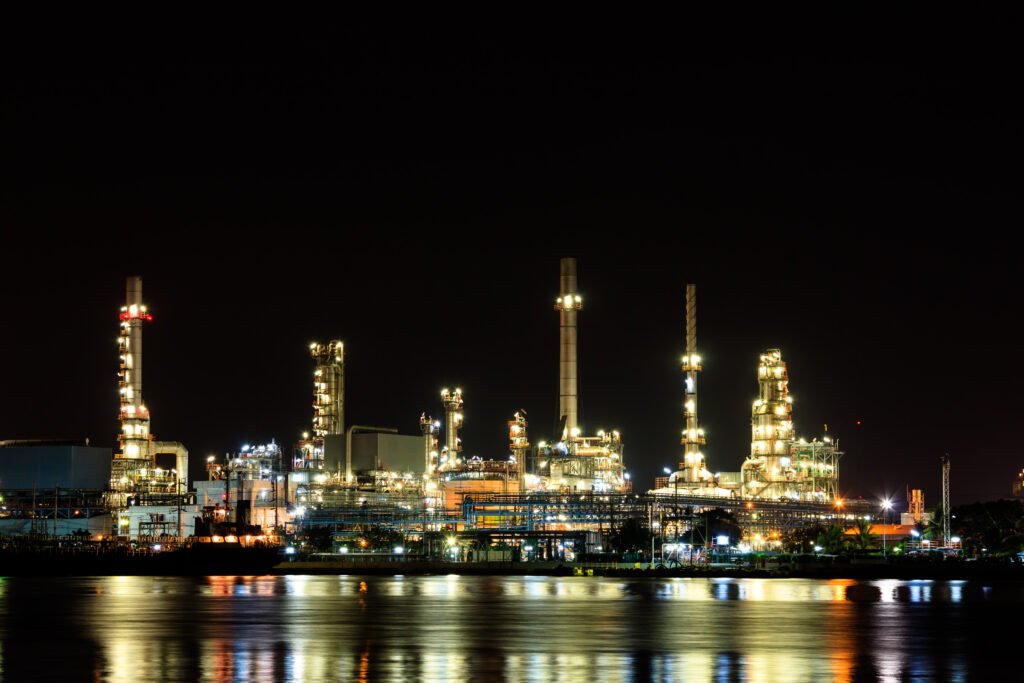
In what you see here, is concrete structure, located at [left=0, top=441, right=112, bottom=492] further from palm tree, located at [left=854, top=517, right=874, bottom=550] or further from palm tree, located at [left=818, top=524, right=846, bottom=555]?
palm tree, located at [left=854, top=517, right=874, bottom=550]

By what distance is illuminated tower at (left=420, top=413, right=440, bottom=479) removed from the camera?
190375 millimetres

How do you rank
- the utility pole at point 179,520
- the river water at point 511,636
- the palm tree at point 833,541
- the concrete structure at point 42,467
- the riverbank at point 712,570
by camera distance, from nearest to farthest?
the river water at point 511,636 → the riverbank at point 712,570 → the palm tree at point 833,541 → the utility pole at point 179,520 → the concrete structure at point 42,467

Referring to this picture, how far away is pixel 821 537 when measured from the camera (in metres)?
165

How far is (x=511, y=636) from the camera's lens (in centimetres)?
5153

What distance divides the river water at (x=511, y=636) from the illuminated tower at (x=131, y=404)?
88.5 m

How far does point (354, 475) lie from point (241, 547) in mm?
32801

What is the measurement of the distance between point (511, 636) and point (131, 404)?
5271 inches

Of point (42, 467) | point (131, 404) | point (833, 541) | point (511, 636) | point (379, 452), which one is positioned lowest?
point (833, 541)

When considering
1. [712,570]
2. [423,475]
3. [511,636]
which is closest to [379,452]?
[423,475]

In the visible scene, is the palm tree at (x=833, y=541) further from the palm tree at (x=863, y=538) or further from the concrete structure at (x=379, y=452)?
the concrete structure at (x=379, y=452)

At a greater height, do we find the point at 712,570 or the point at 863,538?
the point at 863,538

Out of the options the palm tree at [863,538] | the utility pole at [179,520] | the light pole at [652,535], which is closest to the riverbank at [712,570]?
the light pole at [652,535]

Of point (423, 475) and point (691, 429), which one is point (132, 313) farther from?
point (691, 429)

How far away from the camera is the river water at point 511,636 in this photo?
39.3m
